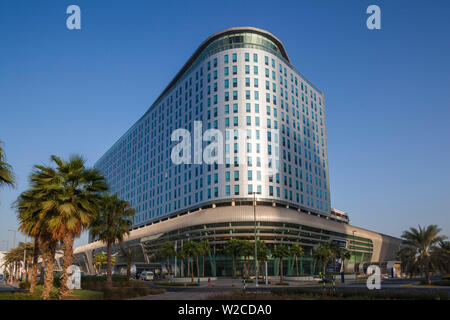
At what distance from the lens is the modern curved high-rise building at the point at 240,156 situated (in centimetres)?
8794

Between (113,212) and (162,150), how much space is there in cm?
7578

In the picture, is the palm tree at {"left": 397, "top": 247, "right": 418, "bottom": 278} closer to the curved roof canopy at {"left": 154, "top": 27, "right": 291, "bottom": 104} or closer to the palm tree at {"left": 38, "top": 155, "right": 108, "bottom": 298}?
the palm tree at {"left": 38, "top": 155, "right": 108, "bottom": 298}

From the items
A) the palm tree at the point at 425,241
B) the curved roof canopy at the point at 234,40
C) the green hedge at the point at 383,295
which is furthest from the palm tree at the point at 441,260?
the curved roof canopy at the point at 234,40

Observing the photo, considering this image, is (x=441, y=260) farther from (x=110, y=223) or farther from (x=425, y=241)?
(x=110, y=223)

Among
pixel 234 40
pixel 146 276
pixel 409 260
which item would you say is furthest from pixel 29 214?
pixel 234 40

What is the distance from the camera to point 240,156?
295ft

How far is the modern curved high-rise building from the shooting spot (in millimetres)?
87938

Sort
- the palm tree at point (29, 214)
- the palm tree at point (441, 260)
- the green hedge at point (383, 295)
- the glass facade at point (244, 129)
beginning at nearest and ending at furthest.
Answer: the green hedge at point (383, 295) < the palm tree at point (29, 214) < the palm tree at point (441, 260) < the glass facade at point (244, 129)

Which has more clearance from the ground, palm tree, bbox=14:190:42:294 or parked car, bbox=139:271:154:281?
palm tree, bbox=14:190:42:294

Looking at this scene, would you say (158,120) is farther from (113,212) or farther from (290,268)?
(113,212)

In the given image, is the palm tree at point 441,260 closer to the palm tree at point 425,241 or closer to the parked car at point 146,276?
the palm tree at point 425,241

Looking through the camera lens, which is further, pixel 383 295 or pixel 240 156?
pixel 240 156

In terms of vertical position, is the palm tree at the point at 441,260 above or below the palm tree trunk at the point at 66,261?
below

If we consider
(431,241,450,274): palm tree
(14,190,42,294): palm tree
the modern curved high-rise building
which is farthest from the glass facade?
(14,190,42,294): palm tree
